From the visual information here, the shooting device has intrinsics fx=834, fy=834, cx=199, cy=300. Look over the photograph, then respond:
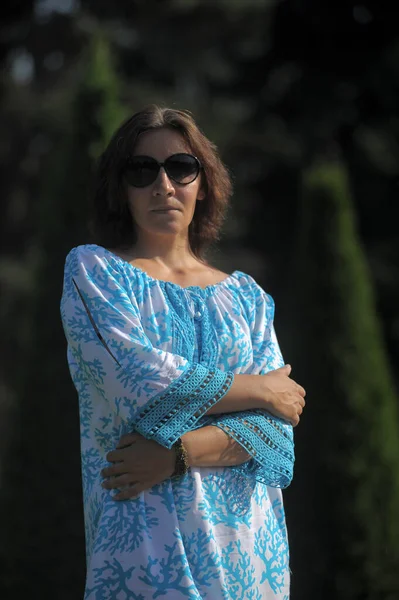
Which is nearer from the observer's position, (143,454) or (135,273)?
(143,454)

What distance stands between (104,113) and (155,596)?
2751mm

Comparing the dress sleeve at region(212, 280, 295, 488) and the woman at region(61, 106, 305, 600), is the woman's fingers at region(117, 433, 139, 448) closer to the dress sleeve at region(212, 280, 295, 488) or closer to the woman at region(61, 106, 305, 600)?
the woman at region(61, 106, 305, 600)

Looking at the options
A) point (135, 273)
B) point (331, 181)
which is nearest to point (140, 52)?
point (331, 181)

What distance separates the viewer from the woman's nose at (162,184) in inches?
87.9

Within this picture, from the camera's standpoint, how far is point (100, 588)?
1.92m

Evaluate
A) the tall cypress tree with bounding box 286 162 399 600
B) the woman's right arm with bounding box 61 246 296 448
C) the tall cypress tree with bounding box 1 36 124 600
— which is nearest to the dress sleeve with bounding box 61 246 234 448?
the woman's right arm with bounding box 61 246 296 448

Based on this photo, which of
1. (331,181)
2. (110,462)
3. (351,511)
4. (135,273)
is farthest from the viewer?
(331,181)

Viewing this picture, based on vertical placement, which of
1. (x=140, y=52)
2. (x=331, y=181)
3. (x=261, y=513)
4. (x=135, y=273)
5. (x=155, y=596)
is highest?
(x=140, y=52)

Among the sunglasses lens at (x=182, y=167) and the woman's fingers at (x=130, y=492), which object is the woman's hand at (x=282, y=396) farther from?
the sunglasses lens at (x=182, y=167)

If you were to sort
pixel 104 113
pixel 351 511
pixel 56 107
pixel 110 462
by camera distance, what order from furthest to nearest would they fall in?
pixel 56 107
pixel 351 511
pixel 104 113
pixel 110 462

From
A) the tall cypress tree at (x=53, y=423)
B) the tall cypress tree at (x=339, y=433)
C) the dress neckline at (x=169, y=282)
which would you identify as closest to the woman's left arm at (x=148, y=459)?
the dress neckline at (x=169, y=282)

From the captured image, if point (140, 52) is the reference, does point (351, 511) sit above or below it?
below

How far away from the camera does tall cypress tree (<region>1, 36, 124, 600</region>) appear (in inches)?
157

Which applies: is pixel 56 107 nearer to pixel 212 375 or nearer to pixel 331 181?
pixel 331 181
